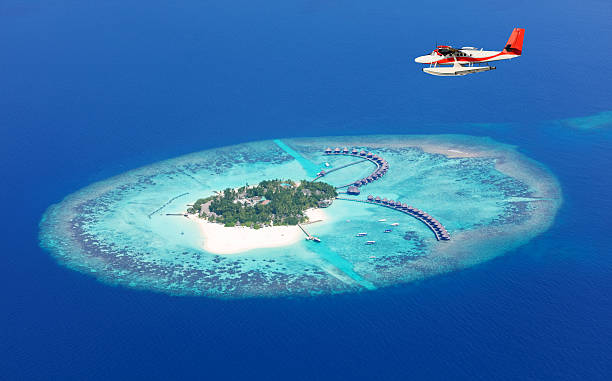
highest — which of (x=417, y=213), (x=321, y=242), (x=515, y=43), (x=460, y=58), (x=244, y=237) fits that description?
(x=515, y=43)

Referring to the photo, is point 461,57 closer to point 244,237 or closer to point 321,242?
point 321,242

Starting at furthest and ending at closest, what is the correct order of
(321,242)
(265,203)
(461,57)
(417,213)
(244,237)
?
(265,203)
(417,213)
(244,237)
(321,242)
(461,57)

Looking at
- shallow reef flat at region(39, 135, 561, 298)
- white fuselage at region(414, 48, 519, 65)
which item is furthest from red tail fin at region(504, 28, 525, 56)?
shallow reef flat at region(39, 135, 561, 298)

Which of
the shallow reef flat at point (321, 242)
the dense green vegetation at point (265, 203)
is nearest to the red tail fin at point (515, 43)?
the shallow reef flat at point (321, 242)

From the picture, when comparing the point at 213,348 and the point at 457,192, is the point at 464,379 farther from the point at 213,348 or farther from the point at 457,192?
the point at 457,192

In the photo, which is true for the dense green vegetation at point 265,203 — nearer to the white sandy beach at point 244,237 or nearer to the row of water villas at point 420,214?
the white sandy beach at point 244,237

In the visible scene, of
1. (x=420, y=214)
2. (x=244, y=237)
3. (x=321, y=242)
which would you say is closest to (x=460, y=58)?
(x=420, y=214)
